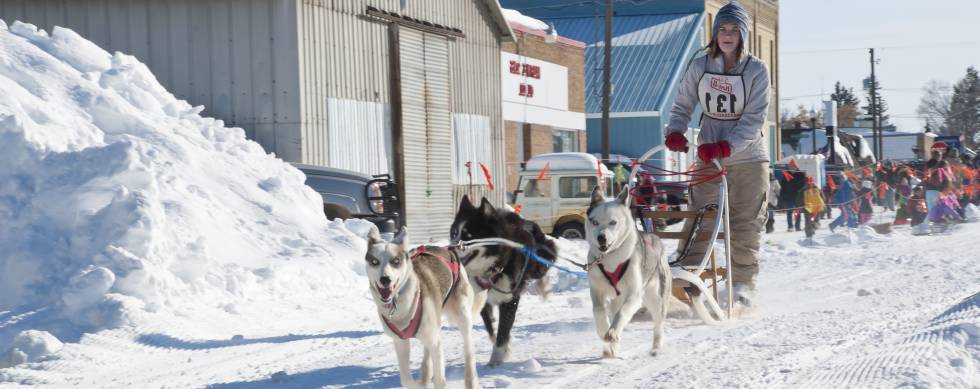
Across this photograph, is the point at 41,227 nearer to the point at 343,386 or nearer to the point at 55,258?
the point at 55,258

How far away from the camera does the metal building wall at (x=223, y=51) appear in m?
18.1

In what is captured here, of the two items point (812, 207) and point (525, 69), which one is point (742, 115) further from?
point (525, 69)

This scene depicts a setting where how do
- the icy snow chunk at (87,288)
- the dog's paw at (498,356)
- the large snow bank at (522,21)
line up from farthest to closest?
1. the large snow bank at (522,21)
2. the icy snow chunk at (87,288)
3. the dog's paw at (498,356)

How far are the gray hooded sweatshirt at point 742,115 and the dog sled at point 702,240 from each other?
27 cm

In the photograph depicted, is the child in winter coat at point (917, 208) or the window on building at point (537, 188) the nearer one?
the window on building at point (537, 188)

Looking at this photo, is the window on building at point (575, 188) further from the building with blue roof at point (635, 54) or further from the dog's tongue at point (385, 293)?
the building with blue roof at point (635, 54)

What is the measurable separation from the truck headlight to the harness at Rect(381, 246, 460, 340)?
332 inches

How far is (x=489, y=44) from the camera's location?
2361 centimetres

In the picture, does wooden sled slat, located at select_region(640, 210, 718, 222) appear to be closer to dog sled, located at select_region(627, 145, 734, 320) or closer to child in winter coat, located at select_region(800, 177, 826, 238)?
dog sled, located at select_region(627, 145, 734, 320)

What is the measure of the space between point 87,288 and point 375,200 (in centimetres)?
605

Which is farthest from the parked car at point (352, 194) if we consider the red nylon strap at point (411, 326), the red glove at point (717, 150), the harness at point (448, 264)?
the red nylon strap at point (411, 326)

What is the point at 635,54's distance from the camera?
152 ft

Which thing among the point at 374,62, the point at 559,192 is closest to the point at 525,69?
the point at 559,192

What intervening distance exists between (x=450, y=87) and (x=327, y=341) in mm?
14174
